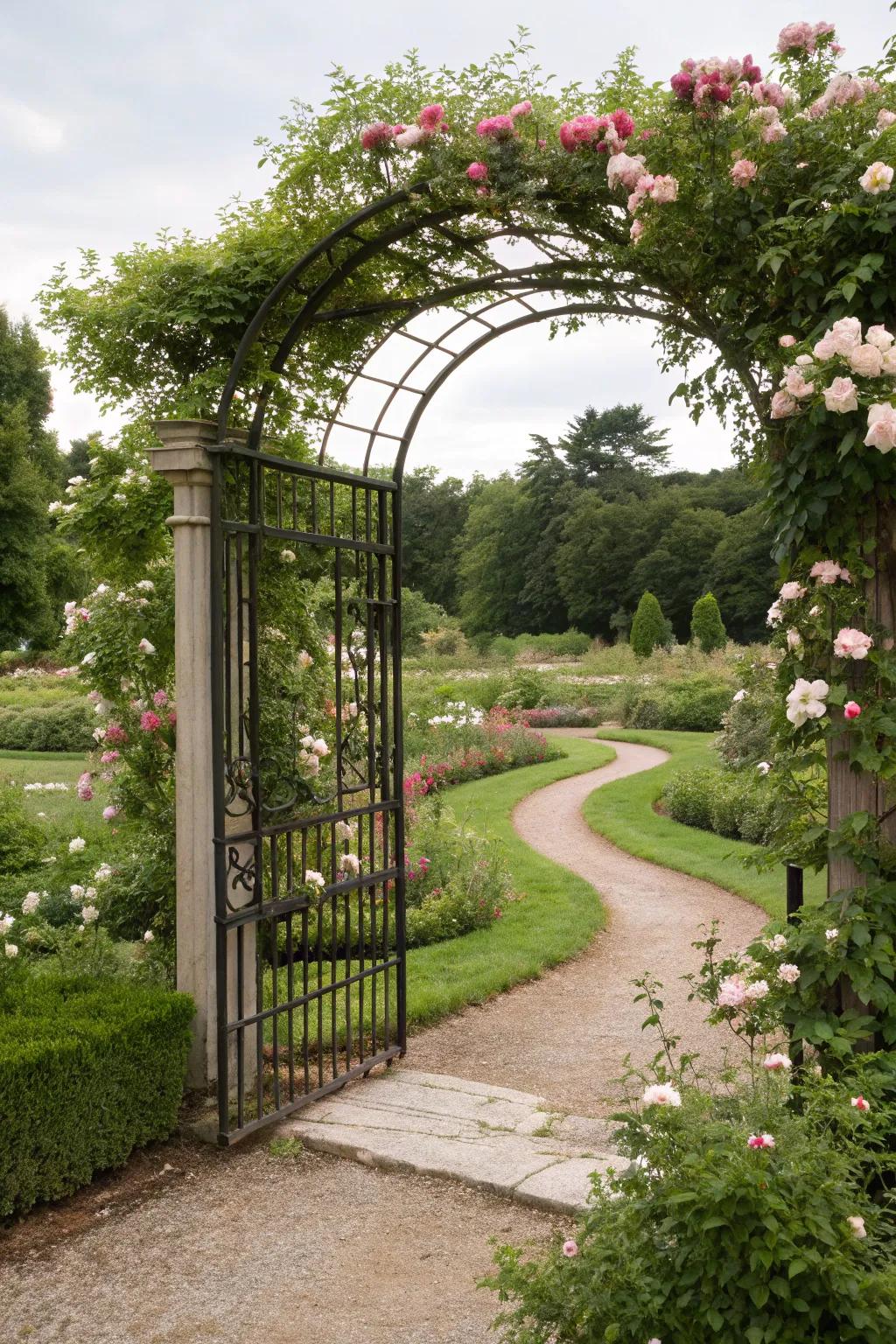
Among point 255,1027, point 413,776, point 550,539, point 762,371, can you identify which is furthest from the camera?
point 550,539

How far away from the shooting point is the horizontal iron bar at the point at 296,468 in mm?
3738

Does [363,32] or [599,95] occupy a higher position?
[363,32]

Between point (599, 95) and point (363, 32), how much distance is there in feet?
3.06

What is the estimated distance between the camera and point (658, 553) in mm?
32750

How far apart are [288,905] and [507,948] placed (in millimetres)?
3031

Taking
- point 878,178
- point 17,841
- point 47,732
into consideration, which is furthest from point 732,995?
point 47,732

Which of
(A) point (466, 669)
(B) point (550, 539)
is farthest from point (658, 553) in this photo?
(A) point (466, 669)

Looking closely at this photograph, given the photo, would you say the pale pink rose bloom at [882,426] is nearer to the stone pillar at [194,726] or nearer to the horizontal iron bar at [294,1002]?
the stone pillar at [194,726]

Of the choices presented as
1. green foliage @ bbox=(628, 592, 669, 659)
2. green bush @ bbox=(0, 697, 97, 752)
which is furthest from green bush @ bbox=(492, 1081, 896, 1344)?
green foliage @ bbox=(628, 592, 669, 659)

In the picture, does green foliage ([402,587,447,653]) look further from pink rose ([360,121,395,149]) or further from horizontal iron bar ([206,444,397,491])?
pink rose ([360,121,395,149])

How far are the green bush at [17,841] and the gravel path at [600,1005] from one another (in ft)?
12.1

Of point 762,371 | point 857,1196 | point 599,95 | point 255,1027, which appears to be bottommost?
point 255,1027

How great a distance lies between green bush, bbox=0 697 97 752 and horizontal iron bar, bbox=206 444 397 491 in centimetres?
1244

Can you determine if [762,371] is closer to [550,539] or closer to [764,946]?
[764,946]
